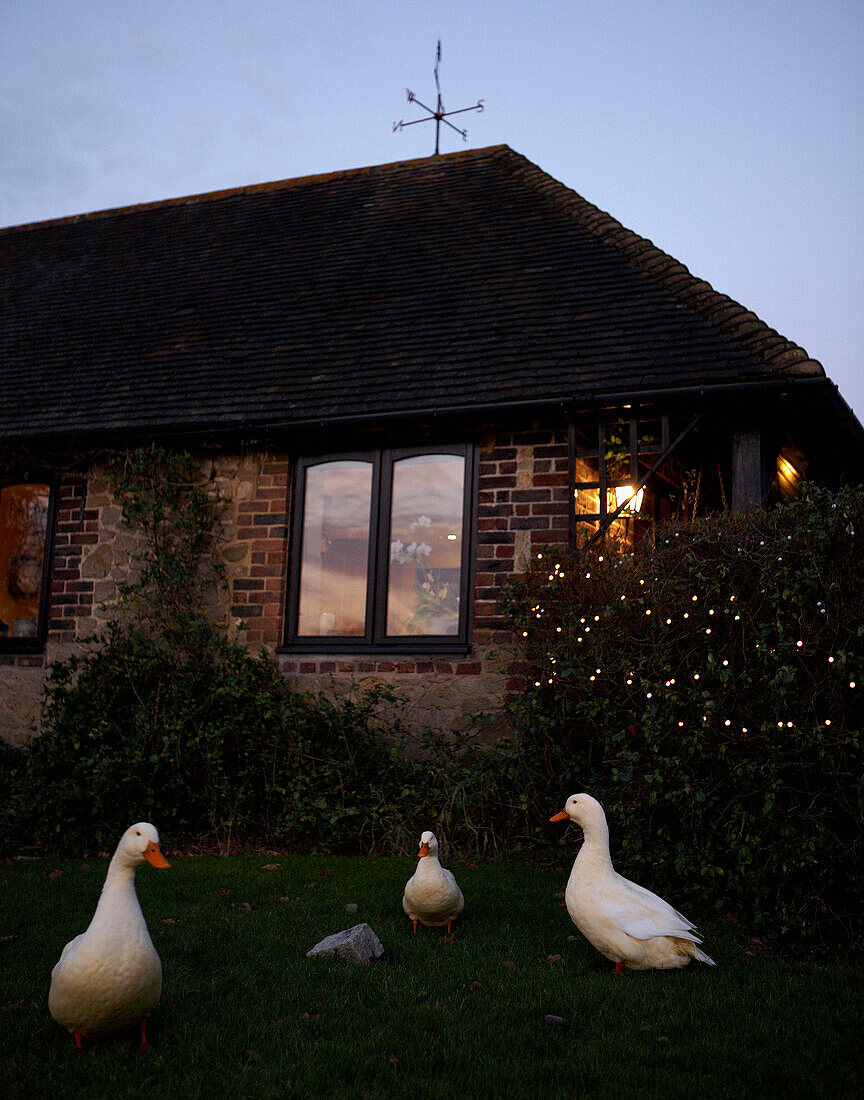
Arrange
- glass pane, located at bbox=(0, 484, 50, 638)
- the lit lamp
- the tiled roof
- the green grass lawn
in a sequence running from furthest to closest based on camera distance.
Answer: glass pane, located at bbox=(0, 484, 50, 638) < the lit lamp < the tiled roof < the green grass lawn

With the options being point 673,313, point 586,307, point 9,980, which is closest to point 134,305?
point 586,307

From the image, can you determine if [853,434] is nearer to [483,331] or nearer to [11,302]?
[483,331]

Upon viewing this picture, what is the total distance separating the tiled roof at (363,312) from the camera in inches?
333

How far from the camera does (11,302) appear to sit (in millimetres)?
12898

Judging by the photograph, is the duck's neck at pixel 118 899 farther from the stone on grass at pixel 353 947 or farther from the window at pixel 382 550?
the window at pixel 382 550

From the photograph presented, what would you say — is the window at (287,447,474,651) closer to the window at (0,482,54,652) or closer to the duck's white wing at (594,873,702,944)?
the window at (0,482,54,652)

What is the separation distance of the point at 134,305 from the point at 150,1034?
9.86m

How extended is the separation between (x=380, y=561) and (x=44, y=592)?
3687 mm

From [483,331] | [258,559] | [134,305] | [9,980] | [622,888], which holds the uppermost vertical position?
[134,305]

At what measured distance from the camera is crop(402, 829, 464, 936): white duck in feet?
16.3

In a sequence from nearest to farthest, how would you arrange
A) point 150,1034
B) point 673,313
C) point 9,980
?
1. point 150,1034
2. point 9,980
3. point 673,313

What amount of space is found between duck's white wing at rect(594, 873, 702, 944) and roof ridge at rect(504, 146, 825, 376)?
467 cm

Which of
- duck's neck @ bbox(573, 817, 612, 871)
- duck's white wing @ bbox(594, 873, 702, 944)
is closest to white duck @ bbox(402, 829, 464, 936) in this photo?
duck's neck @ bbox(573, 817, 612, 871)

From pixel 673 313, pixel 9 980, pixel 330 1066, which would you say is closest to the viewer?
pixel 330 1066
